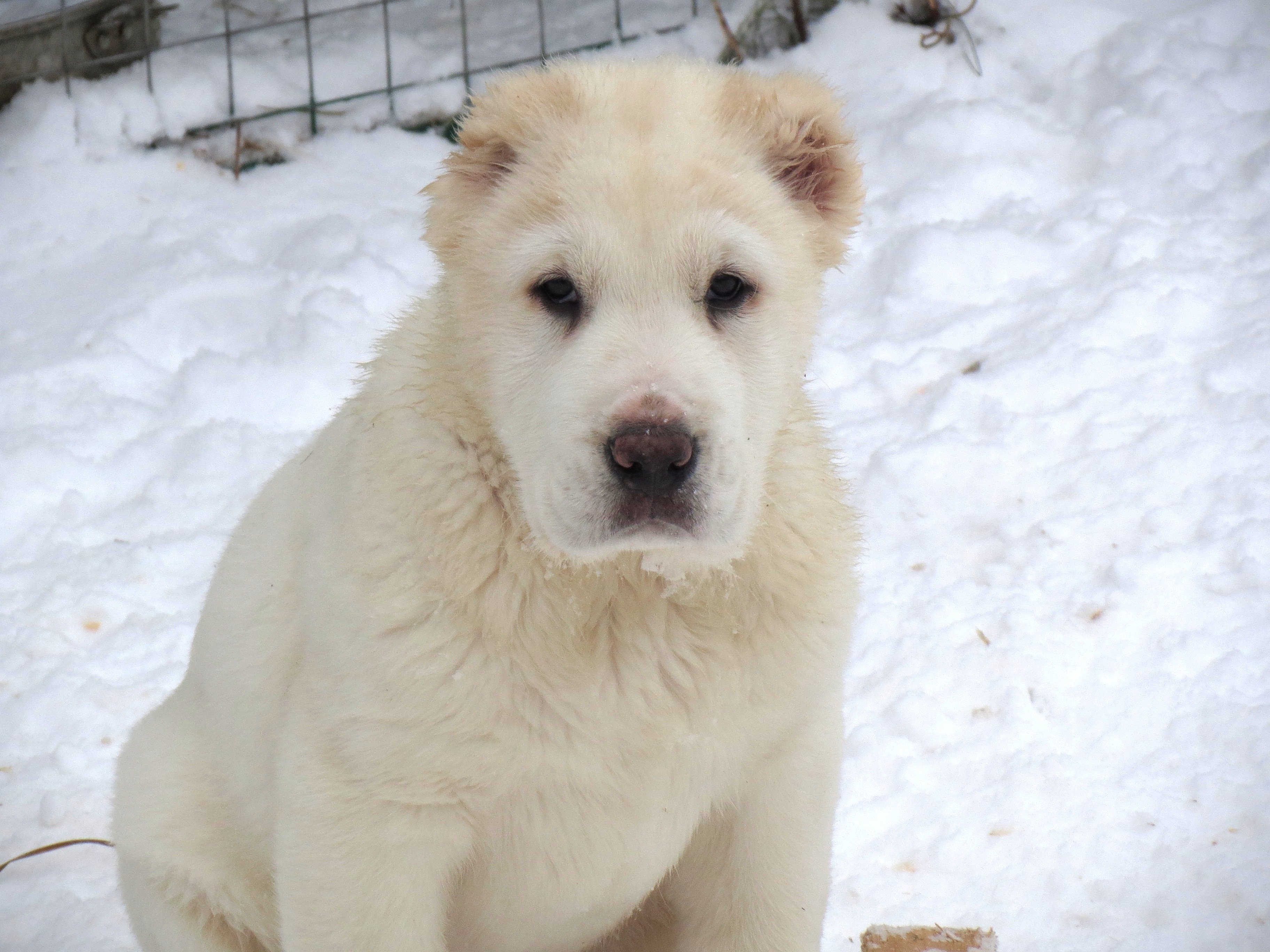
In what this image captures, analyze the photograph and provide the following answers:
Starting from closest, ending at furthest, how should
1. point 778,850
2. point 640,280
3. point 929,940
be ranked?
point 640,280, point 778,850, point 929,940

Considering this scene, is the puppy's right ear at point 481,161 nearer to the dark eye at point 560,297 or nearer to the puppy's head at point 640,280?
the puppy's head at point 640,280

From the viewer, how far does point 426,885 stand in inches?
92.2

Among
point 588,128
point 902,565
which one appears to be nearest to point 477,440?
point 588,128

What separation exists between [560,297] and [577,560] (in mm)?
479

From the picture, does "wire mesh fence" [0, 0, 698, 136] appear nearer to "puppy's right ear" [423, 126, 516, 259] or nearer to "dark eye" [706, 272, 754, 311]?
"puppy's right ear" [423, 126, 516, 259]

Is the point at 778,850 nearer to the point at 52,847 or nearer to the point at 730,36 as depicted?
the point at 52,847

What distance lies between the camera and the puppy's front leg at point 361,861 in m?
2.28

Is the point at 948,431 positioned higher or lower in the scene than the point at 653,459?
lower

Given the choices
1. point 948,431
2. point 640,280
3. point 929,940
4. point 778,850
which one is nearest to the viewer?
point 640,280

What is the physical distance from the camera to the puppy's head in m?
2.12

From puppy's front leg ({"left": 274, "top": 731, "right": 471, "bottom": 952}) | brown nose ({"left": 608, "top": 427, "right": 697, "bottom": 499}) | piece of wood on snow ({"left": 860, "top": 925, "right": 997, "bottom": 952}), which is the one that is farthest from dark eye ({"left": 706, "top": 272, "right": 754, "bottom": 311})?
piece of wood on snow ({"left": 860, "top": 925, "right": 997, "bottom": 952})

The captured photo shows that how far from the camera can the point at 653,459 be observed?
2.06 m

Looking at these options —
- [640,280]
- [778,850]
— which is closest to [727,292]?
[640,280]

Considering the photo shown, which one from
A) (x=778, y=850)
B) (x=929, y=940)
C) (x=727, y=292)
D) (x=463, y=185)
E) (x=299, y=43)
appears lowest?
(x=929, y=940)
